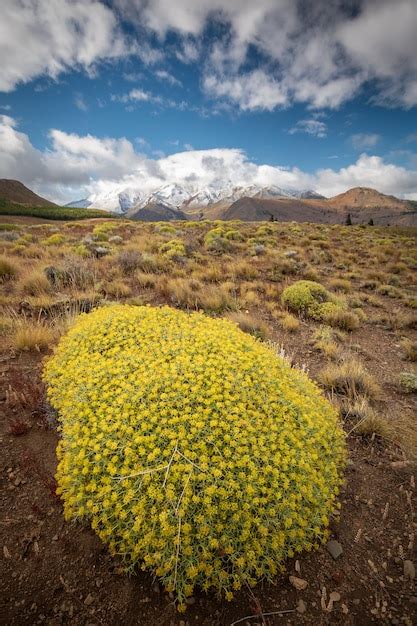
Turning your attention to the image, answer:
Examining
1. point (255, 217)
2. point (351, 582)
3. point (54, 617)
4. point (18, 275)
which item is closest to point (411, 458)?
point (351, 582)

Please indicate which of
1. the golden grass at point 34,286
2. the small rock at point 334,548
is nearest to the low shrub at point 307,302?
the small rock at point 334,548

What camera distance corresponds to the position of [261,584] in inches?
87.0

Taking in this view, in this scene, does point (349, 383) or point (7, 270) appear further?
point (7, 270)

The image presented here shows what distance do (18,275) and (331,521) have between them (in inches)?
384

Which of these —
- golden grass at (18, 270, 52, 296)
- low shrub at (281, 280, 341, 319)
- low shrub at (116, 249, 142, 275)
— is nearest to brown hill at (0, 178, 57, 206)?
low shrub at (116, 249, 142, 275)

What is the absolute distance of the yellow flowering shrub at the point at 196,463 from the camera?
6.51ft

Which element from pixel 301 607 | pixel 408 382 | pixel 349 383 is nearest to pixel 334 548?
pixel 301 607

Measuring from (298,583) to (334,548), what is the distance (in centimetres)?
48

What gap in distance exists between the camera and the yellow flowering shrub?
1.98m

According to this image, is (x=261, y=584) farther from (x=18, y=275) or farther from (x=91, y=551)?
(x=18, y=275)

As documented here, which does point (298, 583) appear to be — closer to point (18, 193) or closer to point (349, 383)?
point (349, 383)

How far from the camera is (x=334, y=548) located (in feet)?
8.22

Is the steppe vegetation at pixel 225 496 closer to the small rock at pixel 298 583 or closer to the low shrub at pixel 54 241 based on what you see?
the small rock at pixel 298 583

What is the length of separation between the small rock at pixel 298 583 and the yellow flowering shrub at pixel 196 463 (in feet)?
0.38
